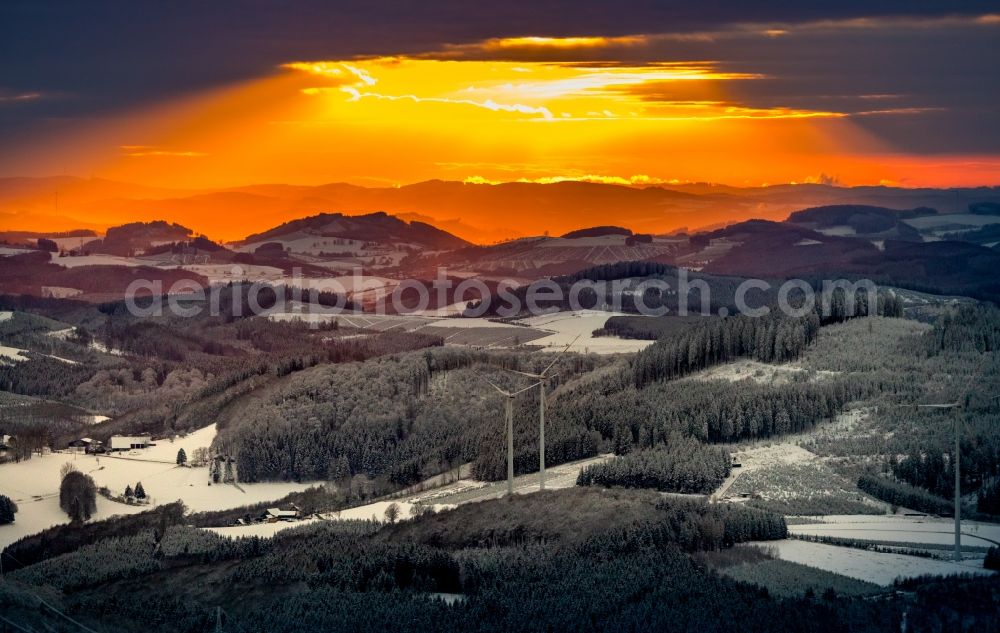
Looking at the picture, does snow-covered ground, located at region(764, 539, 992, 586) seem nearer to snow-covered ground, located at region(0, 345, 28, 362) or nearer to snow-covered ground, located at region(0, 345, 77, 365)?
snow-covered ground, located at region(0, 345, 77, 365)

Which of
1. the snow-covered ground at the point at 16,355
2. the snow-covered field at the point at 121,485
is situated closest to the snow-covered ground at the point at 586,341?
the snow-covered ground at the point at 16,355

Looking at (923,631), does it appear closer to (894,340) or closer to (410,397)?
(894,340)

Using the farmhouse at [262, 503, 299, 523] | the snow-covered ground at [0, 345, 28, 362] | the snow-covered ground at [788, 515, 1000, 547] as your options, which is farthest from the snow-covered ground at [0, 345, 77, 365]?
the snow-covered ground at [788, 515, 1000, 547]

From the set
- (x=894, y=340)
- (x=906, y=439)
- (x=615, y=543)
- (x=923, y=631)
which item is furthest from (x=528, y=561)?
(x=894, y=340)

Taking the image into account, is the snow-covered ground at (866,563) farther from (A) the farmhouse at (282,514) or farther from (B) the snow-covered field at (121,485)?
(B) the snow-covered field at (121,485)

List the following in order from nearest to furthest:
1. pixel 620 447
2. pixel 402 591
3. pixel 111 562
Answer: pixel 402 591 → pixel 111 562 → pixel 620 447

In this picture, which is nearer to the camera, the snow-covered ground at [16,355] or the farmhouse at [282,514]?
the farmhouse at [282,514]

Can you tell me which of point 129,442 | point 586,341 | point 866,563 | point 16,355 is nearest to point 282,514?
point 129,442

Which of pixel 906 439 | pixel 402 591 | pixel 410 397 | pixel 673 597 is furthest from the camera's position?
pixel 410 397
